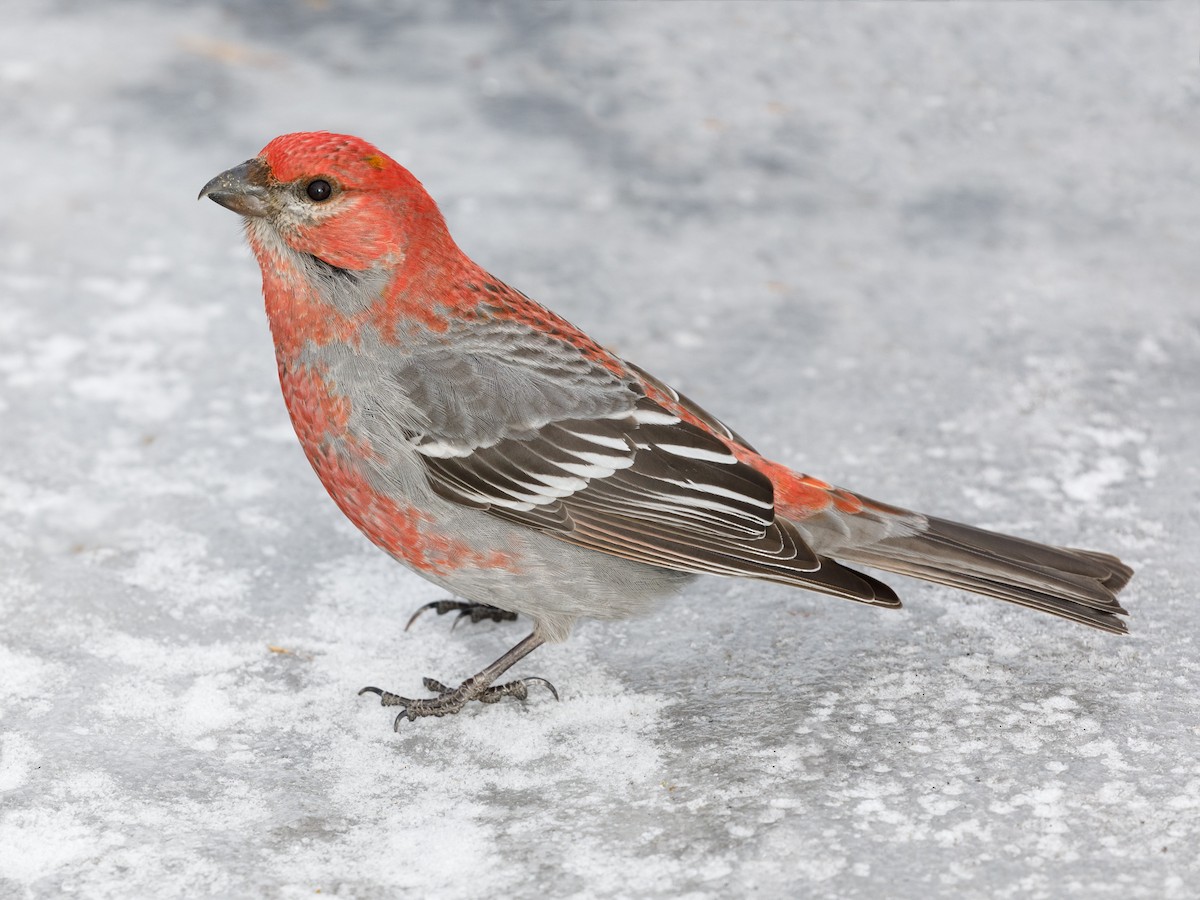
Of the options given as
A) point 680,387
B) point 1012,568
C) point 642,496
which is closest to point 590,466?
point 642,496

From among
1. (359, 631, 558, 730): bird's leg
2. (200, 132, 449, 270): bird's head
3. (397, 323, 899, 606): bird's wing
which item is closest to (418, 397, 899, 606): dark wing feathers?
(397, 323, 899, 606): bird's wing

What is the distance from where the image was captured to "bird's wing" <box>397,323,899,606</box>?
374cm

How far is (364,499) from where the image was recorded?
378 centimetres

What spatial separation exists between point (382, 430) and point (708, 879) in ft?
4.21

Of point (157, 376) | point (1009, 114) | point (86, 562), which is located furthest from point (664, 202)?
point (86, 562)

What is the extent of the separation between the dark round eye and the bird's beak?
0.11 meters

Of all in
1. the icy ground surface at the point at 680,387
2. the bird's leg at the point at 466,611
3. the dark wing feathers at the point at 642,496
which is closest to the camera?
the icy ground surface at the point at 680,387

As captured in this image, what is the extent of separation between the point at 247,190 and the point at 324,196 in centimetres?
19

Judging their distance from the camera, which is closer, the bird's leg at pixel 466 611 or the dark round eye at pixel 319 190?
the dark round eye at pixel 319 190

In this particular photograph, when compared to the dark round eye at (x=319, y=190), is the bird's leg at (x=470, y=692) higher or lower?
lower

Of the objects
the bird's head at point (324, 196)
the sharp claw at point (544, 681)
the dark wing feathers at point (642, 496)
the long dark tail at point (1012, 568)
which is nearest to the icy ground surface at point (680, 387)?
the sharp claw at point (544, 681)

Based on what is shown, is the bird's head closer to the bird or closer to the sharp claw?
the bird

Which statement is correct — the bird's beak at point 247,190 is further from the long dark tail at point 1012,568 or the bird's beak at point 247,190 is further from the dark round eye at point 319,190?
the long dark tail at point 1012,568

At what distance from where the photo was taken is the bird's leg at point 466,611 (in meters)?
4.33
